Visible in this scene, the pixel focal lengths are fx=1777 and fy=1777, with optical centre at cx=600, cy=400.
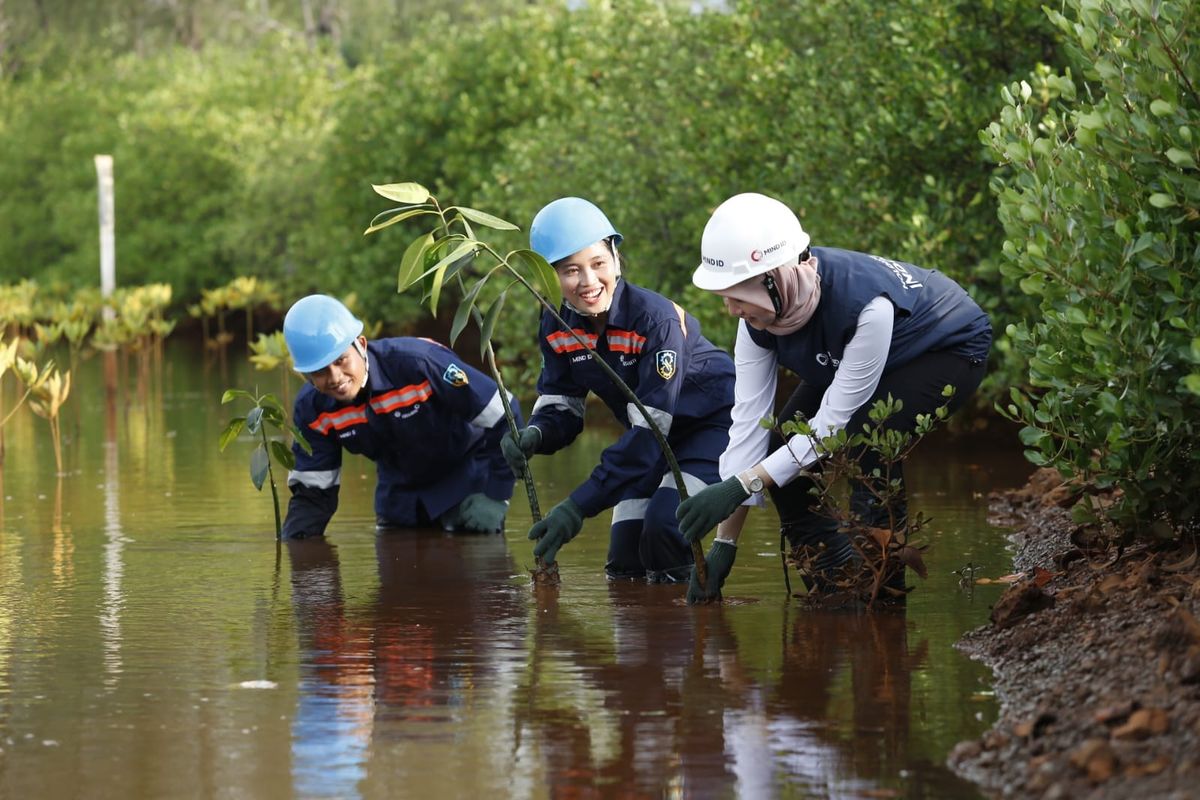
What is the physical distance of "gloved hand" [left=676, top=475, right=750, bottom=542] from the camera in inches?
273

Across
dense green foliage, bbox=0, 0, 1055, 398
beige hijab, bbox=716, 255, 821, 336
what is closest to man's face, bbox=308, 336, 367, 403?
beige hijab, bbox=716, 255, 821, 336

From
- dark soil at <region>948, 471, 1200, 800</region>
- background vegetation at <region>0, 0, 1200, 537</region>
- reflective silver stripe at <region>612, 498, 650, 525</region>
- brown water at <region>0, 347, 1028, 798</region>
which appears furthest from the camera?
reflective silver stripe at <region>612, 498, 650, 525</region>

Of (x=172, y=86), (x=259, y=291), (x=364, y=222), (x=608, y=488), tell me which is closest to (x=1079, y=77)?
(x=608, y=488)

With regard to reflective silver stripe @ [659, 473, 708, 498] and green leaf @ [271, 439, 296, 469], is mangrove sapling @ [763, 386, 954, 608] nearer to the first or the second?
reflective silver stripe @ [659, 473, 708, 498]

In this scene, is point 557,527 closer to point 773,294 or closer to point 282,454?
point 773,294

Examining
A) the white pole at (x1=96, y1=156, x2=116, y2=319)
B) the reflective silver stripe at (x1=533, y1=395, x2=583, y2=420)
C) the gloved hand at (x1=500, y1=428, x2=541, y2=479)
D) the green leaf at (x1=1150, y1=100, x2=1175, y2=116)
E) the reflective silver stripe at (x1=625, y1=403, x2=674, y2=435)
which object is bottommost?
the gloved hand at (x1=500, y1=428, x2=541, y2=479)

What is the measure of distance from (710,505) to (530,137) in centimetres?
1585

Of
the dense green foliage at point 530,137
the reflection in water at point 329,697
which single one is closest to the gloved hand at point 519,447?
the reflection in water at point 329,697

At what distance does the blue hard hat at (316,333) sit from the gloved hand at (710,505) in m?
2.88

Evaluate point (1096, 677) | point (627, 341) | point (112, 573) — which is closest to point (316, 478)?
point (112, 573)

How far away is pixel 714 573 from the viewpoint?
7.46 meters

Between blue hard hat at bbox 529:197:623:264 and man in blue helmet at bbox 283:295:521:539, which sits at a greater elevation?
blue hard hat at bbox 529:197:623:264

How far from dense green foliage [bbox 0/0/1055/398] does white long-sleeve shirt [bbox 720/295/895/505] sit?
16.4 feet

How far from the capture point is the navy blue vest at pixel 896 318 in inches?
272
